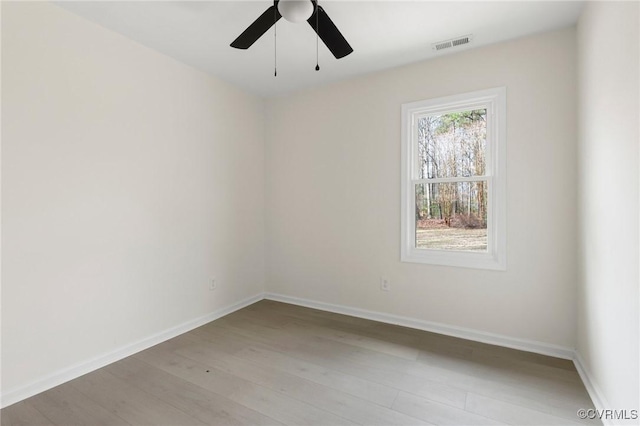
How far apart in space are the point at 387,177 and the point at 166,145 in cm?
221

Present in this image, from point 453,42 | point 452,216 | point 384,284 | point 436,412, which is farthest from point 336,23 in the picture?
point 436,412

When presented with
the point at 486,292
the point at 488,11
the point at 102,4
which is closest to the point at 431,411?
the point at 486,292

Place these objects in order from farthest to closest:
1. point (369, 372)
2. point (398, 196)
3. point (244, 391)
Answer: point (398, 196) → point (369, 372) → point (244, 391)

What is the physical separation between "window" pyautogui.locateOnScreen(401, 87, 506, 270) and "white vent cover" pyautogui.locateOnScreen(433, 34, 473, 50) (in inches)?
17.1

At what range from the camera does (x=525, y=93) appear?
2.43 metres

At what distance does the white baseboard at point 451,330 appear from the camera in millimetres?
2377

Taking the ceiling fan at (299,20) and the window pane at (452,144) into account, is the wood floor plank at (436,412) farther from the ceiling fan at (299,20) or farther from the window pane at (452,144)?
the ceiling fan at (299,20)

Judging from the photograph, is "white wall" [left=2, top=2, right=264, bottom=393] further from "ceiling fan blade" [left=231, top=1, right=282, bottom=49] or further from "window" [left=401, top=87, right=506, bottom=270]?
"window" [left=401, top=87, right=506, bottom=270]

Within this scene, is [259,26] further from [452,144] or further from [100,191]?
[452,144]

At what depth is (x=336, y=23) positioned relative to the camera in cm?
226

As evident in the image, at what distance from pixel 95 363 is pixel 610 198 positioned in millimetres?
3615

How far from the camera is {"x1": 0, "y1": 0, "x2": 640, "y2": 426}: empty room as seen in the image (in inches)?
69.6

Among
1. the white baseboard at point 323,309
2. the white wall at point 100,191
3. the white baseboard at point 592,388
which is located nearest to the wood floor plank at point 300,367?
the white baseboard at point 323,309

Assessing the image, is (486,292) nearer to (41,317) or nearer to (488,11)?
(488,11)
